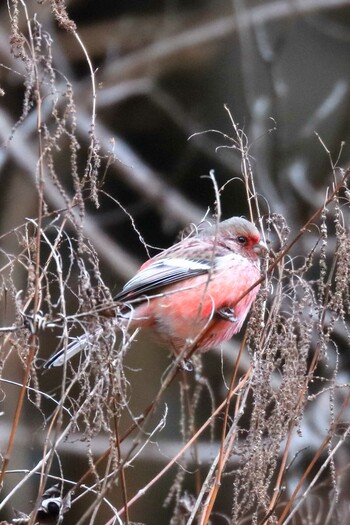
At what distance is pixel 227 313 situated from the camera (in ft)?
14.3

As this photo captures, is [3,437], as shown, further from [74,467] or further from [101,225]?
[101,225]

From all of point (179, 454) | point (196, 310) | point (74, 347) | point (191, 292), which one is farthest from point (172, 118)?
point (179, 454)

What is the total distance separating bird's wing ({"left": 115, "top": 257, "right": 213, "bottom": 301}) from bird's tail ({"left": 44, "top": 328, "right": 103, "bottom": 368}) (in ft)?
2.28

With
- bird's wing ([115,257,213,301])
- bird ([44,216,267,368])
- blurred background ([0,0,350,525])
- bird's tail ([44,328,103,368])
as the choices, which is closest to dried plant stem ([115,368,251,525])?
bird's tail ([44,328,103,368])

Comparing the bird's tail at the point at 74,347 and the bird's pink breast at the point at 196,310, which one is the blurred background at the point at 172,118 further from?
the bird's tail at the point at 74,347

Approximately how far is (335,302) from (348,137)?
5999mm

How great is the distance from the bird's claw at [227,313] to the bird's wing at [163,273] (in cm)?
19

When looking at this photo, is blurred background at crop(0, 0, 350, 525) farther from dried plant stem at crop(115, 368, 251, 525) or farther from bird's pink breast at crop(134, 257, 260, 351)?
dried plant stem at crop(115, 368, 251, 525)

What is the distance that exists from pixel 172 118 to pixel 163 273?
5288 millimetres

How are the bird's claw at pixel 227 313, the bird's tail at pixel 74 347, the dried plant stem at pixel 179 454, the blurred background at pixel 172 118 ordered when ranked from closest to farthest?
the bird's tail at pixel 74 347, the dried plant stem at pixel 179 454, the bird's claw at pixel 227 313, the blurred background at pixel 172 118

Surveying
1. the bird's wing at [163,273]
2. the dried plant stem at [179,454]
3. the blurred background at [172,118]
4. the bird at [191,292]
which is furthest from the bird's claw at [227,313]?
the blurred background at [172,118]

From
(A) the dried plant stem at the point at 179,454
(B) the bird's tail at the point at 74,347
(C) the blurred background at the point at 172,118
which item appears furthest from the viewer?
(C) the blurred background at the point at 172,118

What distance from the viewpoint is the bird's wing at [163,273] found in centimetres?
434

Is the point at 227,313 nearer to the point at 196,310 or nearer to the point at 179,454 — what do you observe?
the point at 196,310
